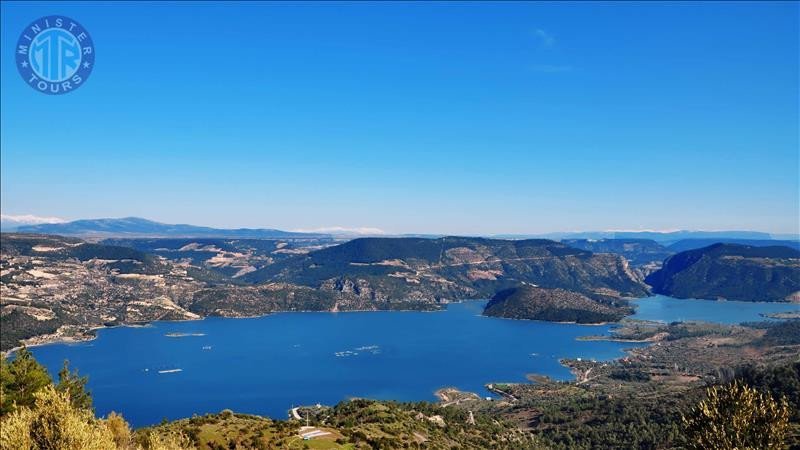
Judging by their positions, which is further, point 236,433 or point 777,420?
point 236,433

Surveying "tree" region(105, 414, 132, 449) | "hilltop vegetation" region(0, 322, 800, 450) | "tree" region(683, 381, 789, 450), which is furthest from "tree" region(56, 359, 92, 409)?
"tree" region(683, 381, 789, 450)

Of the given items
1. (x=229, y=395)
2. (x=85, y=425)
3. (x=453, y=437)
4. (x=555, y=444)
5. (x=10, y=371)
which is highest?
(x=85, y=425)

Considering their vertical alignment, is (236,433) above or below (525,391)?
above

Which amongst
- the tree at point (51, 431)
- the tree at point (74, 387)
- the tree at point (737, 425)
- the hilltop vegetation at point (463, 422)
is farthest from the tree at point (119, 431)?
the tree at point (737, 425)

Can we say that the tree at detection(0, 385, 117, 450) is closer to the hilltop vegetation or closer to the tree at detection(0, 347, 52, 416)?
the hilltop vegetation

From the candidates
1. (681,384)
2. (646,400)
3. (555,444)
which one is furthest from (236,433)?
(681,384)

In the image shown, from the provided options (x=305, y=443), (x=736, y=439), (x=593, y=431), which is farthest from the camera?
(x=593, y=431)

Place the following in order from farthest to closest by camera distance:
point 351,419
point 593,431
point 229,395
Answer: point 229,395 → point 593,431 → point 351,419

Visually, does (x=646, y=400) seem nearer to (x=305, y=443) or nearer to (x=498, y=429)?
(x=498, y=429)
